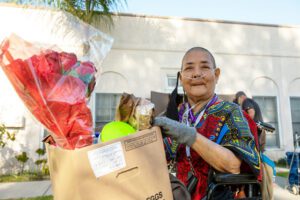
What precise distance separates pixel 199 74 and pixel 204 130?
1.17 ft

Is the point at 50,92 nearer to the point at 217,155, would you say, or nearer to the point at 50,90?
the point at 50,90

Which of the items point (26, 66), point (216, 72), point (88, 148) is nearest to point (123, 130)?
point (88, 148)

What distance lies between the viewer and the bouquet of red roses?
79 cm

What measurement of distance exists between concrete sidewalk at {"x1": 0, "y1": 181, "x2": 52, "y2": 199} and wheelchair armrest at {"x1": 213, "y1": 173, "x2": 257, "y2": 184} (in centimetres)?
387

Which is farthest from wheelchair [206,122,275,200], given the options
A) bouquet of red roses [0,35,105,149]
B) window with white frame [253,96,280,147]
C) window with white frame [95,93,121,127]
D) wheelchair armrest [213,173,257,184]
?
window with white frame [253,96,280,147]

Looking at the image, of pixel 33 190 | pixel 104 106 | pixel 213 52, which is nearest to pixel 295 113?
pixel 213 52

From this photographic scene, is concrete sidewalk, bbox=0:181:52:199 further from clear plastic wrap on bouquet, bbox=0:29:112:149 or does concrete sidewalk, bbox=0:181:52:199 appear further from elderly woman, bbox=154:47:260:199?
clear plastic wrap on bouquet, bbox=0:29:112:149

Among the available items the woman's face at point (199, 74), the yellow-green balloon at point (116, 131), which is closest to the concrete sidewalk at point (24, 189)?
the woman's face at point (199, 74)

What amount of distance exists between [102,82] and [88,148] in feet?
21.3

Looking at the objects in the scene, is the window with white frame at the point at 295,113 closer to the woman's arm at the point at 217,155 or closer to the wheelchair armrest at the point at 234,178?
the wheelchair armrest at the point at 234,178

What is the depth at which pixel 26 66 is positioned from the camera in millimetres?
788

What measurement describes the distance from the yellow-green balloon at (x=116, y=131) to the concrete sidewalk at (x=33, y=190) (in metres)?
4.02

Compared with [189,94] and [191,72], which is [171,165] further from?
[191,72]

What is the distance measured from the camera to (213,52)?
787cm
